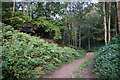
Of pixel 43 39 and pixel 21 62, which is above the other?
pixel 43 39

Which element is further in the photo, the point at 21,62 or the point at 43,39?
the point at 43,39

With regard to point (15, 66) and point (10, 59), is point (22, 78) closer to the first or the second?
point (15, 66)

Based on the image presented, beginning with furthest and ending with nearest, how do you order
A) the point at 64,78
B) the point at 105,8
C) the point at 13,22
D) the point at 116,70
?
the point at 105,8 → the point at 13,22 → the point at 64,78 → the point at 116,70

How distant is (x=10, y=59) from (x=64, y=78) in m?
2.50

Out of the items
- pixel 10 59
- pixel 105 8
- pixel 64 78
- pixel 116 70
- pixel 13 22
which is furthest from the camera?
pixel 105 8

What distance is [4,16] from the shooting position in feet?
→ 23.1

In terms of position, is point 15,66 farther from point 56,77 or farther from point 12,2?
point 12,2

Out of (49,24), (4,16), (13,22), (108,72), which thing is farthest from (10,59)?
(49,24)

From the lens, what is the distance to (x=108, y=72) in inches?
118

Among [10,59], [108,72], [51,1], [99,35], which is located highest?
[51,1]

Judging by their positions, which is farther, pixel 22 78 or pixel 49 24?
pixel 49 24

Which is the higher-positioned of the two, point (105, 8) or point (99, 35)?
point (105, 8)

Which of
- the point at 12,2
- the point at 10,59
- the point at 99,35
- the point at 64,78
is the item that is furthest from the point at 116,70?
the point at 99,35

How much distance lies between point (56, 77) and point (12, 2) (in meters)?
8.45
